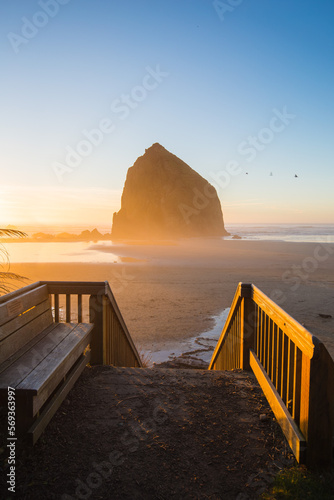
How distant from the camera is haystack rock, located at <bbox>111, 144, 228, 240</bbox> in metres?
90.9

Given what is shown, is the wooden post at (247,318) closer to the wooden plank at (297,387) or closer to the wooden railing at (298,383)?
the wooden railing at (298,383)

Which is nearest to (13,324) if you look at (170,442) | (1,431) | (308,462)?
(1,431)

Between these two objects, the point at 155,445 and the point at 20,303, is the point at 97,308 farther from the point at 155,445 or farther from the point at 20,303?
the point at 155,445

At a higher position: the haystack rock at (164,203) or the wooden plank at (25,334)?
the haystack rock at (164,203)

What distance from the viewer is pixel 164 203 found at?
308 ft

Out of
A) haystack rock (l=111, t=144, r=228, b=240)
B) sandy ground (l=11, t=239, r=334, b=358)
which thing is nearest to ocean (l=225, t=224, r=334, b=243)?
haystack rock (l=111, t=144, r=228, b=240)

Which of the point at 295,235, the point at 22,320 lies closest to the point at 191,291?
the point at 22,320

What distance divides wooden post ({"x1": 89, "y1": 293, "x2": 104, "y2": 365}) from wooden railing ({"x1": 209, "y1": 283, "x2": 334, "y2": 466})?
2114 mm

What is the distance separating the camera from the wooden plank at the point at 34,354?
277 cm

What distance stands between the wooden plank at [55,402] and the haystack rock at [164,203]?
84.3m

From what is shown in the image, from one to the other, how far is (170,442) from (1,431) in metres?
1.45

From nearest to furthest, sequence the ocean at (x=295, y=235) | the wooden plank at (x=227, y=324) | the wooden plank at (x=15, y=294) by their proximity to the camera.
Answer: the wooden plank at (x=15, y=294) < the wooden plank at (x=227, y=324) < the ocean at (x=295, y=235)

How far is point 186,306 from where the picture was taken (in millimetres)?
11703

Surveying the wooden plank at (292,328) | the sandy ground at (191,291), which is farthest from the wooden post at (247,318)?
the sandy ground at (191,291)
